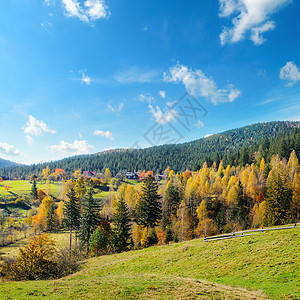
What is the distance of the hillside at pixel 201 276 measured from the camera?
12570mm

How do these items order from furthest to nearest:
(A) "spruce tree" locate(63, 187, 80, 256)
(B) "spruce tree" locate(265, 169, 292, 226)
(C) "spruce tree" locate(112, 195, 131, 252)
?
(A) "spruce tree" locate(63, 187, 80, 256)
(B) "spruce tree" locate(265, 169, 292, 226)
(C) "spruce tree" locate(112, 195, 131, 252)

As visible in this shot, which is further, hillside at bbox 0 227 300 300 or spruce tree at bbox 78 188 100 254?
spruce tree at bbox 78 188 100 254

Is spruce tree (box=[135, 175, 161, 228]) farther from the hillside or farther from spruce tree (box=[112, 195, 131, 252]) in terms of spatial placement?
the hillside

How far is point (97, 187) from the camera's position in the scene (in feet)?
463

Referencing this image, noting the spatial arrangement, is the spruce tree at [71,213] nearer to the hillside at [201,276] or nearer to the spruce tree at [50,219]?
the hillside at [201,276]

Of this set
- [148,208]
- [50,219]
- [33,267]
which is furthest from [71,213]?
[50,219]

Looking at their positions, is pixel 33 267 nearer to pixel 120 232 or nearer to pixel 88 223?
pixel 88 223

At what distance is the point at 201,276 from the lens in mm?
17703

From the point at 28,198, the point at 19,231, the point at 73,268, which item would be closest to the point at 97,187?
the point at 28,198

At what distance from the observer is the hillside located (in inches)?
495

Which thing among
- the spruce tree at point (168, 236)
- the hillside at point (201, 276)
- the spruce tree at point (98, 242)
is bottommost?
the spruce tree at point (168, 236)

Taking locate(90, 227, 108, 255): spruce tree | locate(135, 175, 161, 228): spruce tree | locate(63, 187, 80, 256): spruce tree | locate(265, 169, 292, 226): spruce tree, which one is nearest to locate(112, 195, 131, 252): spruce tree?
locate(90, 227, 108, 255): spruce tree

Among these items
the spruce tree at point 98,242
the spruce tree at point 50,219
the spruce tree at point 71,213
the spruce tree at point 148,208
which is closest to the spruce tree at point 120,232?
the spruce tree at point 98,242

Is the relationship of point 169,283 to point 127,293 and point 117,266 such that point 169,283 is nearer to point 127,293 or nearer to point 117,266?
point 127,293
